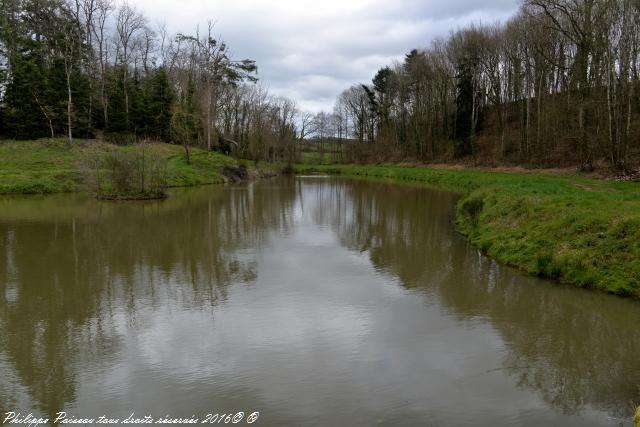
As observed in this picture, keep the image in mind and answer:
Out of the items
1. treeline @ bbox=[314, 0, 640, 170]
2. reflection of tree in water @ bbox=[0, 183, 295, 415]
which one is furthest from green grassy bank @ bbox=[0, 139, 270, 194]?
treeline @ bbox=[314, 0, 640, 170]

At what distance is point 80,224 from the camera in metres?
15.8

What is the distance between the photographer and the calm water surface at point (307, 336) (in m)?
4.69

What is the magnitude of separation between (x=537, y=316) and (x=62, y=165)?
30.5m

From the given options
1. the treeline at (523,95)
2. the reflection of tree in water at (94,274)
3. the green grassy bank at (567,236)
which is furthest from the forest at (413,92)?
the reflection of tree in water at (94,274)

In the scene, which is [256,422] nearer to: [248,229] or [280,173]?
[248,229]

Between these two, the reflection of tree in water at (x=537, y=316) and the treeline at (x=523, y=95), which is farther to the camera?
the treeline at (x=523, y=95)

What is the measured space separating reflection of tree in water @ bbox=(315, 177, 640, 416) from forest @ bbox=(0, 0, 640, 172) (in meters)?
15.2

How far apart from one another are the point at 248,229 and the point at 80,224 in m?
5.68

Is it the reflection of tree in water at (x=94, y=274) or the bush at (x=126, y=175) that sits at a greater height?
the bush at (x=126, y=175)

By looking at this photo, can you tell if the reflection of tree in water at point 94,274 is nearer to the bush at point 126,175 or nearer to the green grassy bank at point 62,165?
the bush at point 126,175

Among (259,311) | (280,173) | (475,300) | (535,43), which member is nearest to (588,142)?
(535,43)

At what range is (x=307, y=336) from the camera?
6.36 m

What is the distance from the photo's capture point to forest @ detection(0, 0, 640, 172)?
25422mm

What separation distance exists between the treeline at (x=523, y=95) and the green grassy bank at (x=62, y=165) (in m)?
22.7
